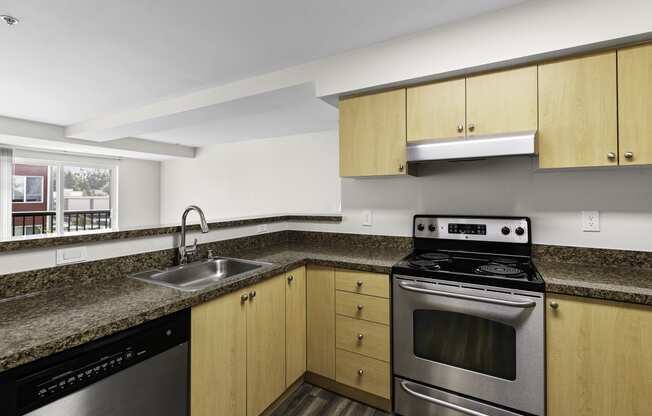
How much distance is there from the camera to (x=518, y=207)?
1987 mm

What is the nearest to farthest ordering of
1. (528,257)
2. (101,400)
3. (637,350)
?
(101,400) < (637,350) < (528,257)

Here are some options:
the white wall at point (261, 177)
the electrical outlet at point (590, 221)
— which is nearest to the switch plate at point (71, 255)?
the electrical outlet at point (590, 221)

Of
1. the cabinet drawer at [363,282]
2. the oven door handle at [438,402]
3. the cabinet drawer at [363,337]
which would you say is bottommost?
the oven door handle at [438,402]

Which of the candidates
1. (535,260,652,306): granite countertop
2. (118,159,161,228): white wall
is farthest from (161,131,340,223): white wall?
(535,260,652,306): granite countertop

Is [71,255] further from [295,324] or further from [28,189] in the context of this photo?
[28,189]

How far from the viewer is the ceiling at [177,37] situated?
5.23ft

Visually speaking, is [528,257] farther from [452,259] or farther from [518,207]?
[452,259]

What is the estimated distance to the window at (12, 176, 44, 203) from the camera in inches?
187

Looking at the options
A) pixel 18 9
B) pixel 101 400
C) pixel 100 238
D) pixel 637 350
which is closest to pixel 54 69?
pixel 18 9

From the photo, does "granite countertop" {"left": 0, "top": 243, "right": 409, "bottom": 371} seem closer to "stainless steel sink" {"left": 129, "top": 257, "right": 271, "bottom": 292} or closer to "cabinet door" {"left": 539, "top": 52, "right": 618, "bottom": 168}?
"stainless steel sink" {"left": 129, "top": 257, "right": 271, "bottom": 292}

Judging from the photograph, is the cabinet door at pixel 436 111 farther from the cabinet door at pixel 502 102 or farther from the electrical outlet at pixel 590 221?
the electrical outlet at pixel 590 221

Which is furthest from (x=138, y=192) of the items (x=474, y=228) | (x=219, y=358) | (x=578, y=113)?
(x=578, y=113)

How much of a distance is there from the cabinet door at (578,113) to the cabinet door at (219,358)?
177 cm

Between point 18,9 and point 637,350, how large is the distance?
3.38m
